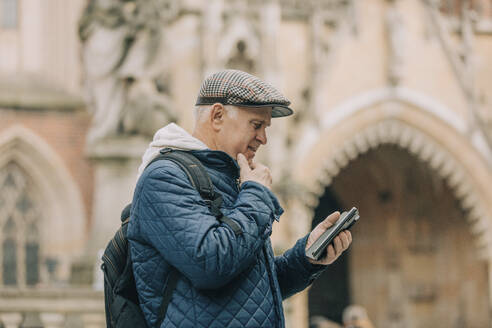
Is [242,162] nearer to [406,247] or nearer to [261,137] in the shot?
[261,137]

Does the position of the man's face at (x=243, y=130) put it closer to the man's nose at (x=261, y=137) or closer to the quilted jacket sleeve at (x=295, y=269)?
the man's nose at (x=261, y=137)

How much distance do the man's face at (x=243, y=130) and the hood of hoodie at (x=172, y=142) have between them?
0.07 meters

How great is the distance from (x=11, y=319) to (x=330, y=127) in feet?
24.7

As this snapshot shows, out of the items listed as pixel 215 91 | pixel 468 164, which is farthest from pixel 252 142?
pixel 468 164

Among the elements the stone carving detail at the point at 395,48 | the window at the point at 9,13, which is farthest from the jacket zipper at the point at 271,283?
the window at the point at 9,13

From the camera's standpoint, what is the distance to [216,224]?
7.11 feet

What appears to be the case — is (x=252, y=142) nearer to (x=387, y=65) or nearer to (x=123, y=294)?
(x=123, y=294)

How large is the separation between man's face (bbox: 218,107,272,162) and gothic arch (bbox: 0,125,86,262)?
9.56 m

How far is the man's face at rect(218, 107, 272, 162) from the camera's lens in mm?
2352

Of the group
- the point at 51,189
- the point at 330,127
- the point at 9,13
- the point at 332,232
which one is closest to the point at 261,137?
the point at 332,232

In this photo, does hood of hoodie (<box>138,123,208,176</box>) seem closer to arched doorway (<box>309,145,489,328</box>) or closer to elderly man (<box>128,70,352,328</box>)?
elderly man (<box>128,70,352,328</box>)

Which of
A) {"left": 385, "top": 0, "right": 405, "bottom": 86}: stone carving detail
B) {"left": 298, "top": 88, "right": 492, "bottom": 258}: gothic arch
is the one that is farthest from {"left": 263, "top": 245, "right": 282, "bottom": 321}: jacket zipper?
{"left": 385, "top": 0, "right": 405, "bottom": 86}: stone carving detail

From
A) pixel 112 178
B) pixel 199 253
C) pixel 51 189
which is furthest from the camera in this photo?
pixel 51 189

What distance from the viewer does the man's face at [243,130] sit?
2.35m
